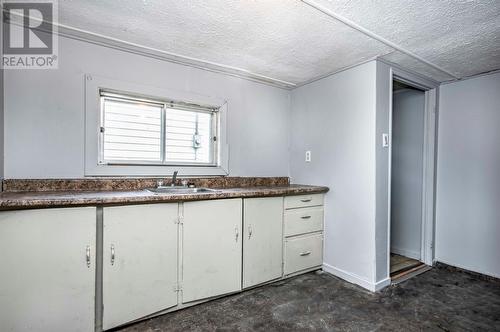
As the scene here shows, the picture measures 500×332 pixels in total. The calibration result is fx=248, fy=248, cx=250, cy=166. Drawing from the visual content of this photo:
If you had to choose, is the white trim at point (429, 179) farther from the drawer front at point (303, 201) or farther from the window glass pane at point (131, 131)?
the window glass pane at point (131, 131)

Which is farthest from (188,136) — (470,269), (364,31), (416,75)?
(470,269)

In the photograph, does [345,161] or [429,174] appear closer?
[345,161]

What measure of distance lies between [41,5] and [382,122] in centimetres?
282

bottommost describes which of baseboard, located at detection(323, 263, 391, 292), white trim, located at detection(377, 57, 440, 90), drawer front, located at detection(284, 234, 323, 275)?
baseboard, located at detection(323, 263, 391, 292)

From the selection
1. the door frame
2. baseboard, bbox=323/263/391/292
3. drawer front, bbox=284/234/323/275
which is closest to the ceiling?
the door frame

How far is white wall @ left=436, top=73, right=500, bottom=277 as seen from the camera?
8.42 feet

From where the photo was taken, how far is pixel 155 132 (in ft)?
7.97

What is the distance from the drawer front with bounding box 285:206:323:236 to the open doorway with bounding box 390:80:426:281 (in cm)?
108

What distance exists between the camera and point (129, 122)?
2.31 m

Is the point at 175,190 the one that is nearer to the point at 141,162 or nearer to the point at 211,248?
the point at 141,162

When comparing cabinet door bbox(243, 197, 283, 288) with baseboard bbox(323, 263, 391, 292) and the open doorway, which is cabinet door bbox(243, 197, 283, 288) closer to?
baseboard bbox(323, 263, 391, 292)

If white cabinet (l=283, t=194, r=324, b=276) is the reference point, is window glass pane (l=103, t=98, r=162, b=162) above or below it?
above

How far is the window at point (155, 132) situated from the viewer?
7.32ft

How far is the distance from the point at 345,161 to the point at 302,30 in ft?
4.38
